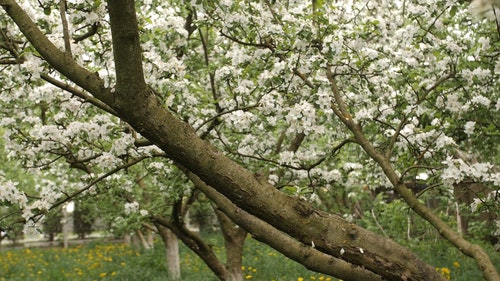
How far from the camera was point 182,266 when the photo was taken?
485 inches

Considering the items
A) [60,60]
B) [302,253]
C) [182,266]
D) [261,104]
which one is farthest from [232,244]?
[182,266]

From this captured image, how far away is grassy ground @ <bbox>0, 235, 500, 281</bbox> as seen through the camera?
29.5 ft

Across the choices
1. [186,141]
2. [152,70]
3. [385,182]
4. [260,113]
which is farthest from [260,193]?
[385,182]

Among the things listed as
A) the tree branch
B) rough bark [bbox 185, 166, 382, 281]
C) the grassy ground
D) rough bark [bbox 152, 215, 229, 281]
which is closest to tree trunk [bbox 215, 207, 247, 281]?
rough bark [bbox 152, 215, 229, 281]

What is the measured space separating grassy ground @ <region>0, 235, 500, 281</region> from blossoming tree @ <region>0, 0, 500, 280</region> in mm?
3012

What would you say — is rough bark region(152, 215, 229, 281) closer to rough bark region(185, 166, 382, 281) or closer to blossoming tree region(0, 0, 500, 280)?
blossoming tree region(0, 0, 500, 280)

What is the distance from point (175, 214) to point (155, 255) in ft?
24.4

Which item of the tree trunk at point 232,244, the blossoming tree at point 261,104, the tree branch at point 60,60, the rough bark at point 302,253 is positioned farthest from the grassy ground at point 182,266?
the tree branch at point 60,60

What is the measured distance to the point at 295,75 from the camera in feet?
15.4

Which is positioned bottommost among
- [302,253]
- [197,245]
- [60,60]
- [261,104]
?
[302,253]

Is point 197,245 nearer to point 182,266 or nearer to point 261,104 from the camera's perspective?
point 261,104

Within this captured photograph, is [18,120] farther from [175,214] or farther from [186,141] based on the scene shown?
[186,141]

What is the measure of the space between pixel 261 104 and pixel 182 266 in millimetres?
8978

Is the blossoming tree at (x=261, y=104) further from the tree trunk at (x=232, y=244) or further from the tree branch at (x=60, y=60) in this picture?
the tree trunk at (x=232, y=244)
